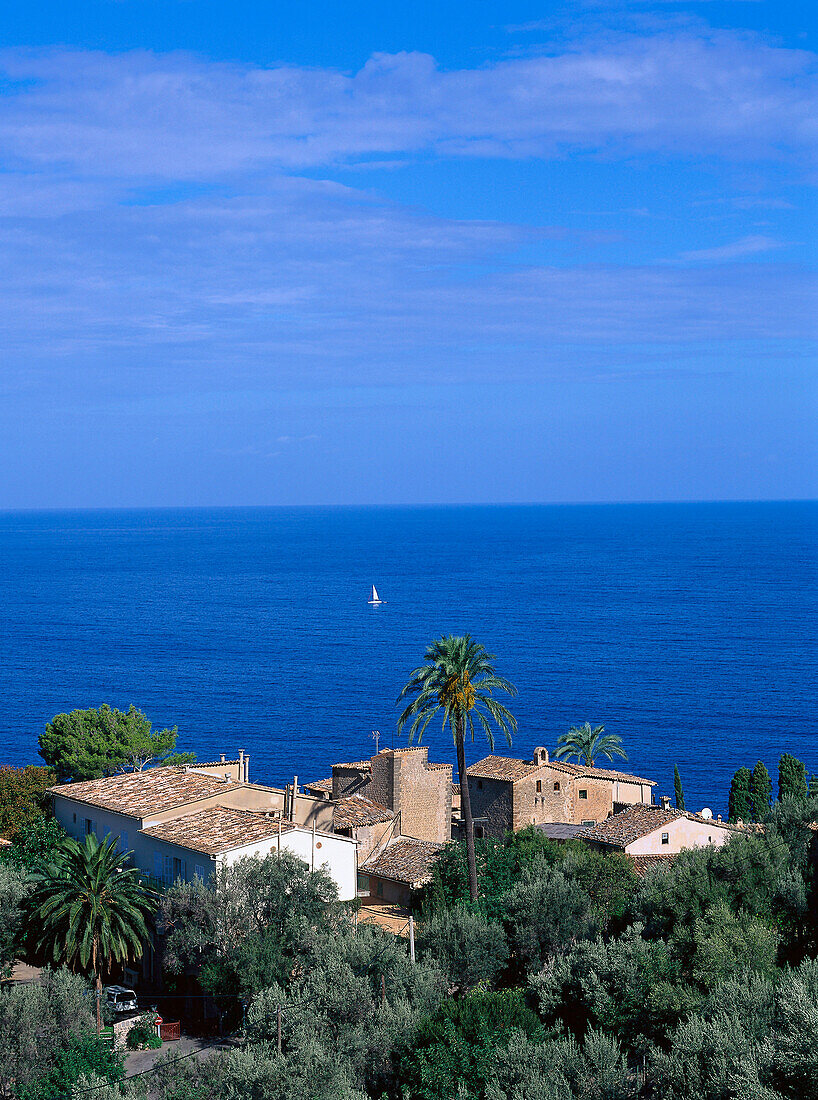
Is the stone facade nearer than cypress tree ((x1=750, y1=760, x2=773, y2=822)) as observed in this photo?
Yes

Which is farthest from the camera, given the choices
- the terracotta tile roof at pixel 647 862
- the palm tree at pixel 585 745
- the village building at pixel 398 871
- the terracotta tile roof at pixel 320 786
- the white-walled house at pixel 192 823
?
the palm tree at pixel 585 745

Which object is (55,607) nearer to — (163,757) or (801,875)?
(163,757)

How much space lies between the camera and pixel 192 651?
15338cm

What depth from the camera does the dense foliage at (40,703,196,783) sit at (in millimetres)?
57781

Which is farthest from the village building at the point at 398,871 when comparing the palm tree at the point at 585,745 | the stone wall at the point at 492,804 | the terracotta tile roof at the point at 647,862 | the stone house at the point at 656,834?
the palm tree at the point at 585,745

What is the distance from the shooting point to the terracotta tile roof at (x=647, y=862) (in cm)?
4628

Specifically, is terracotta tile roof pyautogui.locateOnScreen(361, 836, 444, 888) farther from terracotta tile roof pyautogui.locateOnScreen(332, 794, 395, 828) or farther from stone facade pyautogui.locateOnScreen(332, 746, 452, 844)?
stone facade pyautogui.locateOnScreen(332, 746, 452, 844)

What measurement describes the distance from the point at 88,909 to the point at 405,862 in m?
16.3

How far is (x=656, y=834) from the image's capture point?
50.3m

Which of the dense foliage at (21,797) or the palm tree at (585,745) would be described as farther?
the palm tree at (585,745)

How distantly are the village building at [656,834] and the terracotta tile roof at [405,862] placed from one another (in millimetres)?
7870

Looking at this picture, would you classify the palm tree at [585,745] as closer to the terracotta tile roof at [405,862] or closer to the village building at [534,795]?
the village building at [534,795]

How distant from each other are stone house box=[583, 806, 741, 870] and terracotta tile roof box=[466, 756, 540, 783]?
5946mm

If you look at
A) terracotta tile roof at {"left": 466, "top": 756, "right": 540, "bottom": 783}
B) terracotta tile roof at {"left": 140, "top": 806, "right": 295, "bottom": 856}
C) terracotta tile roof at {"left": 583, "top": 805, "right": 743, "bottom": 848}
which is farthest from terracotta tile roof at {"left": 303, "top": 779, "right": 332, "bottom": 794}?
terracotta tile roof at {"left": 140, "top": 806, "right": 295, "bottom": 856}
